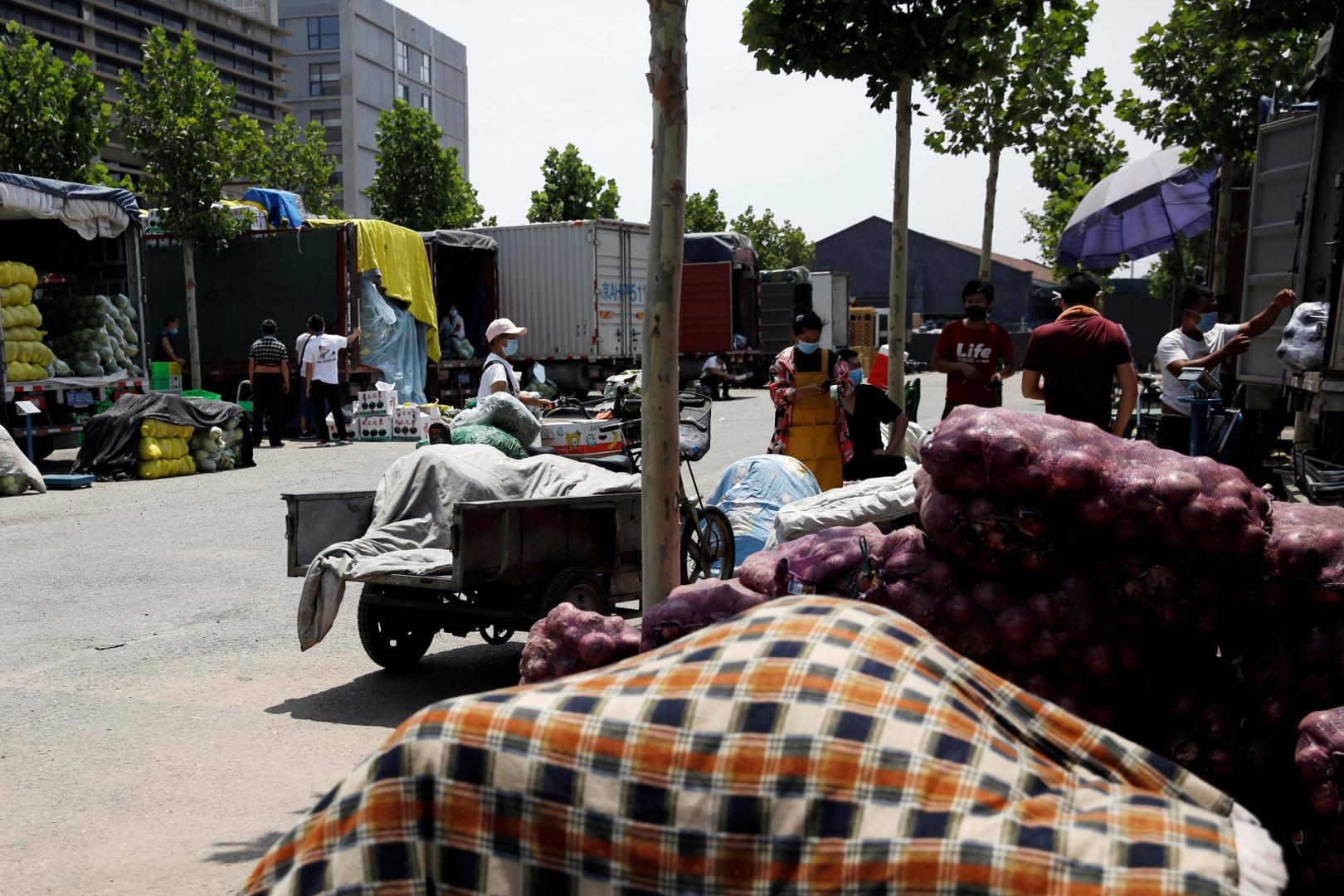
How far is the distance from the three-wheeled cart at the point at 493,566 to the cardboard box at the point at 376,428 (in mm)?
13111

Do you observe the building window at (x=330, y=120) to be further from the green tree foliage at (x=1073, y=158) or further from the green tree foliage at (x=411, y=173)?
the green tree foliage at (x=1073, y=158)

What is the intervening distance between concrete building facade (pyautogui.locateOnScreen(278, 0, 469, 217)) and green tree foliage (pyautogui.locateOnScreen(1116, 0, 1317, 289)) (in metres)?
77.3

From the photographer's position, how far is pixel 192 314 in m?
21.5

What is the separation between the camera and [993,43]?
11945mm

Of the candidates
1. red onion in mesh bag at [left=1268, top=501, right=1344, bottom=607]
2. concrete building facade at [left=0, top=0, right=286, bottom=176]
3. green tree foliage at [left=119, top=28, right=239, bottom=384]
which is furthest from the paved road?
concrete building facade at [left=0, top=0, right=286, bottom=176]

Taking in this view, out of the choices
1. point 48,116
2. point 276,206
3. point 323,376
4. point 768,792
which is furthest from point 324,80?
point 768,792

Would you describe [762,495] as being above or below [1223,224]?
below

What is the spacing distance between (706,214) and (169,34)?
1779 inches

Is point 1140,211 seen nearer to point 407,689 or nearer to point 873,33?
point 873,33

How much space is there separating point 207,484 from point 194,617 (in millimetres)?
6822

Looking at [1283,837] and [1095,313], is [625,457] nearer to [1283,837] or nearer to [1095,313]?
[1095,313]

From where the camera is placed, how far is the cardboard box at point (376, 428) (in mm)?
19578

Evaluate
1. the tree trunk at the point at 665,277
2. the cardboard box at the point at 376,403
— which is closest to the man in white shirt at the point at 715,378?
the cardboard box at the point at 376,403

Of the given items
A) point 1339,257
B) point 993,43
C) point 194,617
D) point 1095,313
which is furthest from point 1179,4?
point 194,617
